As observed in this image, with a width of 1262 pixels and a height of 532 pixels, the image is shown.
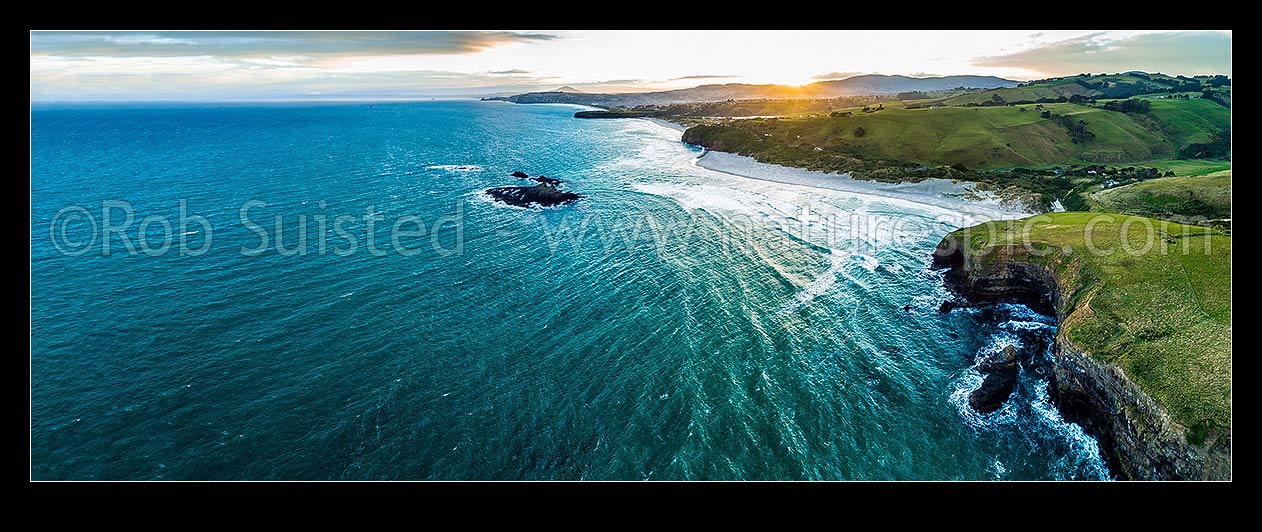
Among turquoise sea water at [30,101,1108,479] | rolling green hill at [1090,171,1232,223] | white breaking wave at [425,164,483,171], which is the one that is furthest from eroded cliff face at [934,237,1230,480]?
white breaking wave at [425,164,483,171]

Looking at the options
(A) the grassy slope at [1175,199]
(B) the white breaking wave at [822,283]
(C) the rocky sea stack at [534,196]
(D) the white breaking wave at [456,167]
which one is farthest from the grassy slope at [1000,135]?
(B) the white breaking wave at [822,283]

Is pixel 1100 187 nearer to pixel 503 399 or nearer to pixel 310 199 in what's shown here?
pixel 503 399

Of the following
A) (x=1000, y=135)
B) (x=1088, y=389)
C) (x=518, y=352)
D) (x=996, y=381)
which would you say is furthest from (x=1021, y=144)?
(x=518, y=352)

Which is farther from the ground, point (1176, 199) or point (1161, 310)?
point (1176, 199)

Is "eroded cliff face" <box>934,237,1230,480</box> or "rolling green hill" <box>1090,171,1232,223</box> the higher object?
"rolling green hill" <box>1090,171,1232,223</box>

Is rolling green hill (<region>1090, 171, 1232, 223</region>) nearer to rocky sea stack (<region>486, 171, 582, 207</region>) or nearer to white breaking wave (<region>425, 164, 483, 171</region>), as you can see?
rocky sea stack (<region>486, 171, 582, 207</region>)

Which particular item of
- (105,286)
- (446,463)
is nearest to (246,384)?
(446,463)

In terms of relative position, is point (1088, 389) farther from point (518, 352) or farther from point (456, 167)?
point (456, 167)
